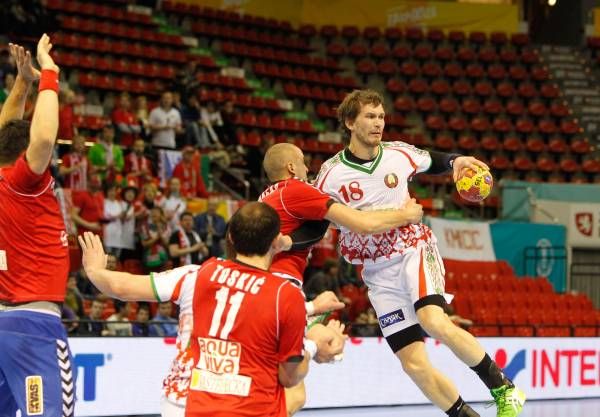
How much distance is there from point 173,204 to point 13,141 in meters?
8.46

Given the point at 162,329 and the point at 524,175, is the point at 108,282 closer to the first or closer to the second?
the point at 162,329

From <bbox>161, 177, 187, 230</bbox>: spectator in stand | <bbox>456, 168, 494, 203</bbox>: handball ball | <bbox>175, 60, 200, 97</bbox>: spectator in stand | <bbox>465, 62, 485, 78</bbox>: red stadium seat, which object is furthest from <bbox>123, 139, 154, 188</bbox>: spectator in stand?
<bbox>465, 62, 485, 78</bbox>: red stadium seat

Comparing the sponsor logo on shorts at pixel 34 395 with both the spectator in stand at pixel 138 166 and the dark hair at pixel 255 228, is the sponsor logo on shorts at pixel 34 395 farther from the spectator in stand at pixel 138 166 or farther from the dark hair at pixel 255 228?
the spectator in stand at pixel 138 166

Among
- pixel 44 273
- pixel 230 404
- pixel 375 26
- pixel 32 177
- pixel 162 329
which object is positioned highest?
pixel 375 26

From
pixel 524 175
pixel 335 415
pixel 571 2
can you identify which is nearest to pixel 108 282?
→ pixel 335 415

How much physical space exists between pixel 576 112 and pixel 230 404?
21692mm

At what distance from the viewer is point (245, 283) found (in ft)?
14.0

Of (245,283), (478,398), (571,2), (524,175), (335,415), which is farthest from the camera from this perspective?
(571,2)

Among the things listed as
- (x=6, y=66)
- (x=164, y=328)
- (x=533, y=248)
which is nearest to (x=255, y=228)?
(x=164, y=328)

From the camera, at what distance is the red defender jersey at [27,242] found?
17.1 feet

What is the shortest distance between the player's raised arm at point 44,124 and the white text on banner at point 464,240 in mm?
11422

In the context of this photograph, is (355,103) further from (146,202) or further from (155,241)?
(146,202)

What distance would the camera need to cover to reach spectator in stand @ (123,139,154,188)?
14031 millimetres

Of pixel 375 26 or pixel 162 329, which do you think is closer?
pixel 162 329
